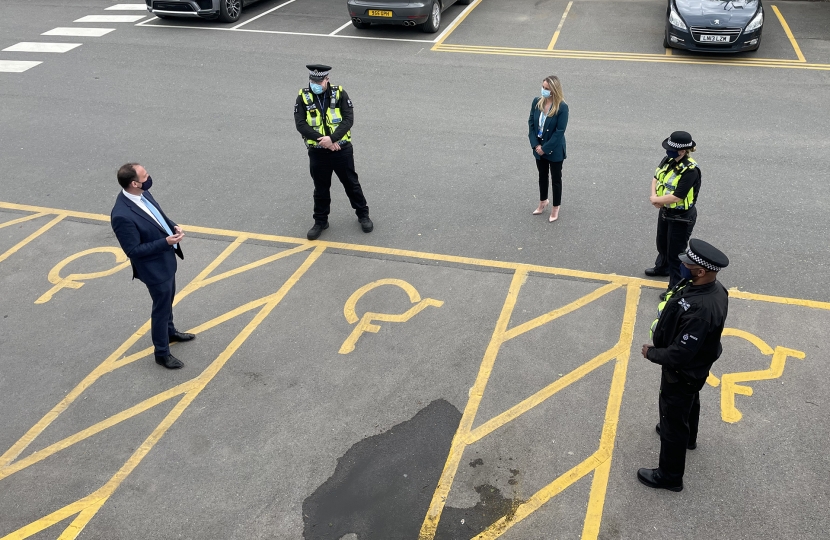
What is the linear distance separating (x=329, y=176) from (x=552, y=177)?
2.68 meters

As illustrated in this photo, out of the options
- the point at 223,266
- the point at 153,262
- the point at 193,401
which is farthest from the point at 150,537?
the point at 223,266

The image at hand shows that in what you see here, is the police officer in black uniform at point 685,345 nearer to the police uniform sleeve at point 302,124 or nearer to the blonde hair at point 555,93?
the blonde hair at point 555,93

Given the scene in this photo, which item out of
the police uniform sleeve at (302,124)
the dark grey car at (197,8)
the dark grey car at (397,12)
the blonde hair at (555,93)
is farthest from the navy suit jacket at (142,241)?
the dark grey car at (197,8)

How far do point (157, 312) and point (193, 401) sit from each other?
87cm

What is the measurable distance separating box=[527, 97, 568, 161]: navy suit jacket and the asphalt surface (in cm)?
97

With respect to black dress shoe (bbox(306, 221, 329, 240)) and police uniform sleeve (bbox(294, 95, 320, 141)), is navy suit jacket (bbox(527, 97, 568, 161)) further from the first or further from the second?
black dress shoe (bbox(306, 221, 329, 240))

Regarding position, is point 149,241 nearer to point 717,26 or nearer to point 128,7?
point 717,26

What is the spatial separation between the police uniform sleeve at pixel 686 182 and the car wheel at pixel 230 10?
45.3 ft

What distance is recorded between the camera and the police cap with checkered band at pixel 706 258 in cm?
412

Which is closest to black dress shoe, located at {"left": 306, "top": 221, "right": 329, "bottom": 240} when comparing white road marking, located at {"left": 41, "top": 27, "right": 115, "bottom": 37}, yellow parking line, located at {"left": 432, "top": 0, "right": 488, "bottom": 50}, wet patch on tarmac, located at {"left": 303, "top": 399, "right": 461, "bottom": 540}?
wet patch on tarmac, located at {"left": 303, "top": 399, "right": 461, "bottom": 540}

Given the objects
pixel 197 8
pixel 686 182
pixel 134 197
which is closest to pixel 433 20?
pixel 197 8

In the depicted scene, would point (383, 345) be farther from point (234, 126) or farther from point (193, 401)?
point (234, 126)

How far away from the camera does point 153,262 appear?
229 inches

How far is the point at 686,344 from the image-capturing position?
422 cm
